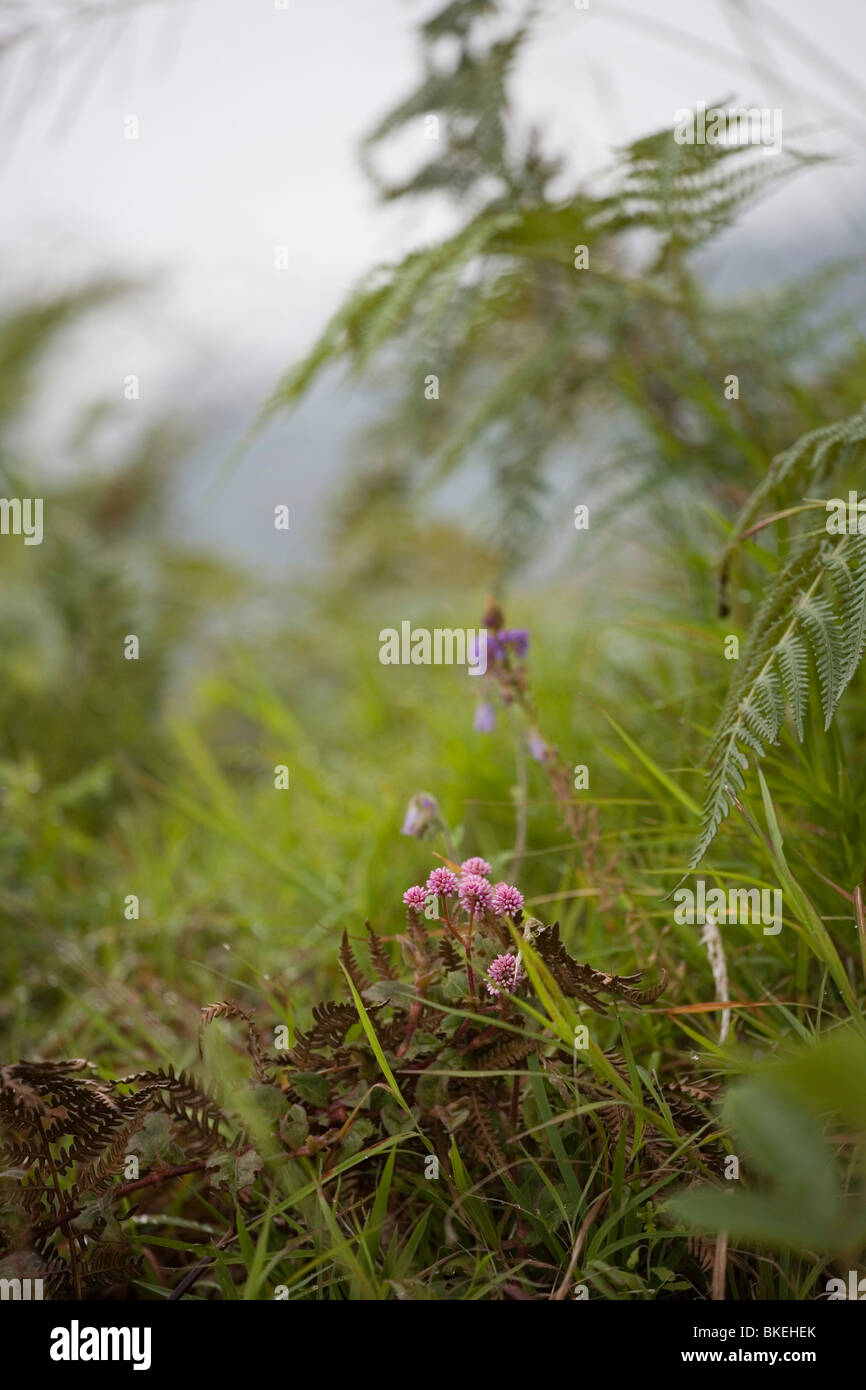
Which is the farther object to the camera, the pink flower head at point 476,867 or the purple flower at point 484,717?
the purple flower at point 484,717

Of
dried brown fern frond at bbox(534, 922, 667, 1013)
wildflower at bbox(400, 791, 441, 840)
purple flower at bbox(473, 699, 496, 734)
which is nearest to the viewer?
dried brown fern frond at bbox(534, 922, 667, 1013)

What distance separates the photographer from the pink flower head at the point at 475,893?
0.73 metres

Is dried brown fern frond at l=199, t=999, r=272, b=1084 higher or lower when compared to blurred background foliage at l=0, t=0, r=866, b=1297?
lower

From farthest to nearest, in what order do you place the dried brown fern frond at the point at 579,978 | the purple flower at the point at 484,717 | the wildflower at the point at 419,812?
the purple flower at the point at 484,717 < the wildflower at the point at 419,812 < the dried brown fern frond at the point at 579,978

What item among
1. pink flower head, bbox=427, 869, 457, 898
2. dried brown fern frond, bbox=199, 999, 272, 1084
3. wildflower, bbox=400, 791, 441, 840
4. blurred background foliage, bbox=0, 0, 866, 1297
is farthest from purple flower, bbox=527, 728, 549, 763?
dried brown fern frond, bbox=199, 999, 272, 1084

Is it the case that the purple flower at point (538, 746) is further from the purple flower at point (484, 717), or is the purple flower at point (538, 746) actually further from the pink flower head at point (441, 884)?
the pink flower head at point (441, 884)

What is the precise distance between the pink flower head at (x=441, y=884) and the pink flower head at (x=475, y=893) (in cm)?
1

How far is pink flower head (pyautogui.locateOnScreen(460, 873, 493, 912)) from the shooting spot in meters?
0.73

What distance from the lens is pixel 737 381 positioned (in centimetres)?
150

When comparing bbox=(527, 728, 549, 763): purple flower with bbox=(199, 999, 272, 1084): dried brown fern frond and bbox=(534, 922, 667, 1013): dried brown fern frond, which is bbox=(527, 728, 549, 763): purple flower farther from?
bbox=(199, 999, 272, 1084): dried brown fern frond

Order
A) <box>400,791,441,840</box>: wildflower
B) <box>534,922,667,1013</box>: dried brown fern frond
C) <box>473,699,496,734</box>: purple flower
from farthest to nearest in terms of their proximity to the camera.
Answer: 1. <box>473,699,496,734</box>: purple flower
2. <box>400,791,441,840</box>: wildflower
3. <box>534,922,667,1013</box>: dried brown fern frond

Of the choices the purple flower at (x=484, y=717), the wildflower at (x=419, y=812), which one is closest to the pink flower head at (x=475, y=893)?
the wildflower at (x=419, y=812)

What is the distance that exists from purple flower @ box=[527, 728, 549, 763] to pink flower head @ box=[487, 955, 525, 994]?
278mm

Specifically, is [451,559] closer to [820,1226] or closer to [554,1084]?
[554,1084]
